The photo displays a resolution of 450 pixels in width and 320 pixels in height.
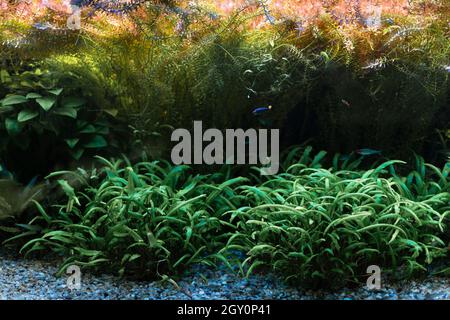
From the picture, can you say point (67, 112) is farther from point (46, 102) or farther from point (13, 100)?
point (13, 100)

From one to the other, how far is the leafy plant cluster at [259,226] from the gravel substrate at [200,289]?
0.08m

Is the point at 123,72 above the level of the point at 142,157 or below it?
above

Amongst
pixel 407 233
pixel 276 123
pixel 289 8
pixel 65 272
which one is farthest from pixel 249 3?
pixel 65 272

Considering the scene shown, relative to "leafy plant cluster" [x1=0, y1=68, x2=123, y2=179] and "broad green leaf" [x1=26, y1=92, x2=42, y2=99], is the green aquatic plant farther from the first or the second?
"broad green leaf" [x1=26, y1=92, x2=42, y2=99]

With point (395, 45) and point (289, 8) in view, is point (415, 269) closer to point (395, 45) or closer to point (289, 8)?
point (395, 45)

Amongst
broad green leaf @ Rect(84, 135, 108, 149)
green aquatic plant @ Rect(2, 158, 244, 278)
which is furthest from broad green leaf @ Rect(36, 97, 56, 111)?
green aquatic plant @ Rect(2, 158, 244, 278)

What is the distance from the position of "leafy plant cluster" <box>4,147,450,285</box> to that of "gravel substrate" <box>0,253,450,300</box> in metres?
0.08

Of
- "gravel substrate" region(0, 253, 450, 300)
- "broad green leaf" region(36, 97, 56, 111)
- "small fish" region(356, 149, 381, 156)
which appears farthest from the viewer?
"small fish" region(356, 149, 381, 156)

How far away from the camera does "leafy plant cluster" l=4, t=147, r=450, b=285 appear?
119 inches

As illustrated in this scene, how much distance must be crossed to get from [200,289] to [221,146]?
4.48ft

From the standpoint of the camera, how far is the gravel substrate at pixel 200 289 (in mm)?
2947

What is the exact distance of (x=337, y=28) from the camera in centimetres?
390
